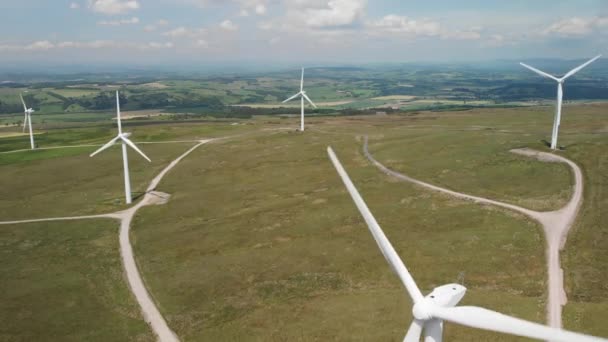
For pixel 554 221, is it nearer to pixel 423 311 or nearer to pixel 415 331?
pixel 415 331

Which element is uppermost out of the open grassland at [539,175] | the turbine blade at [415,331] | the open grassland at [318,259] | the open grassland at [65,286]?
the turbine blade at [415,331]

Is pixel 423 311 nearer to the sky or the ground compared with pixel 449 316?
nearer to the sky

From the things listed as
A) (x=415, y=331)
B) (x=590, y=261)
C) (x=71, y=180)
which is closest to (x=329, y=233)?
(x=590, y=261)

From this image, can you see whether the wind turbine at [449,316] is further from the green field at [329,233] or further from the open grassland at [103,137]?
the open grassland at [103,137]

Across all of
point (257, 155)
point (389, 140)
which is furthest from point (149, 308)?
point (389, 140)

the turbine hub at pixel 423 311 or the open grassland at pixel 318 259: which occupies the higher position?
the turbine hub at pixel 423 311

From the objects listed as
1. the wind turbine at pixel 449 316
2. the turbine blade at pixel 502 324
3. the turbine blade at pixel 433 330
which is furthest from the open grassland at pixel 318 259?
the turbine blade at pixel 502 324
